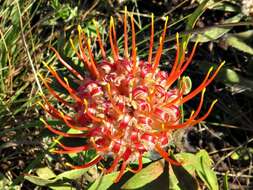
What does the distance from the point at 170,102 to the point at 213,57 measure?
0.70m

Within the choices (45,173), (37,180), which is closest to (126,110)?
(37,180)

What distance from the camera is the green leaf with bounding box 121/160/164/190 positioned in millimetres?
1214

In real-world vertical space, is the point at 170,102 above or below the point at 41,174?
above

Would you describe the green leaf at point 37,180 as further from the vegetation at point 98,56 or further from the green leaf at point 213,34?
the green leaf at point 213,34

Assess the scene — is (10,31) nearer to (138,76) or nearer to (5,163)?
(5,163)

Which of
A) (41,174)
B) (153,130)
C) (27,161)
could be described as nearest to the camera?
(153,130)

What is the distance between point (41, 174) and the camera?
1570 millimetres

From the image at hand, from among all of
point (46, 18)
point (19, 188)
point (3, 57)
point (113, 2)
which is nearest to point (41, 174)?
point (19, 188)

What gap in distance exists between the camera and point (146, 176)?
1229 millimetres

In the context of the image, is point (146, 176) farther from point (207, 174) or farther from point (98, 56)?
point (98, 56)

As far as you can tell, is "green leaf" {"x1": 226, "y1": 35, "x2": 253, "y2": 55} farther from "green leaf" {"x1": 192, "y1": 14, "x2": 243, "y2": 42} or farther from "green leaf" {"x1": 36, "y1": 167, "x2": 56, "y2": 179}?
"green leaf" {"x1": 36, "y1": 167, "x2": 56, "y2": 179}

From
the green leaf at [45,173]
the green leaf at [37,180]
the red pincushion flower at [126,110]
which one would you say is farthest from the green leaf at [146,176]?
the green leaf at [45,173]

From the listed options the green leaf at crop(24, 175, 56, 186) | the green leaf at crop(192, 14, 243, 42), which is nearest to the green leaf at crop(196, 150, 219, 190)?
the green leaf at crop(24, 175, 56, 186)

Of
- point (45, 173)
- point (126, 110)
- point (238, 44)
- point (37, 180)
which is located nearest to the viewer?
point (126, 110)
